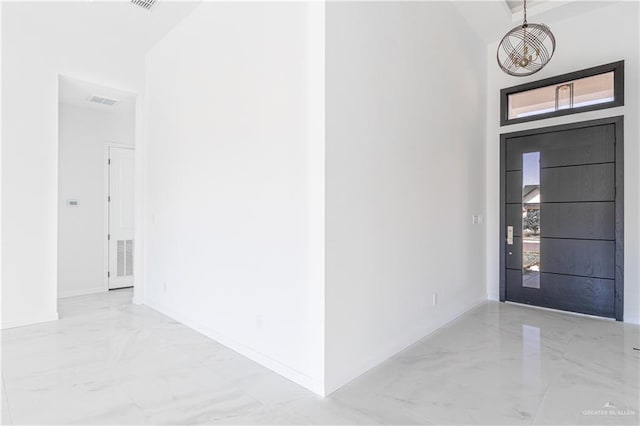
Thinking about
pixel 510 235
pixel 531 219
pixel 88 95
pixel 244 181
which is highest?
pixel 88 95

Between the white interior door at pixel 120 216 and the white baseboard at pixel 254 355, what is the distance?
2.23 meters

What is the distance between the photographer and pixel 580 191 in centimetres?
415

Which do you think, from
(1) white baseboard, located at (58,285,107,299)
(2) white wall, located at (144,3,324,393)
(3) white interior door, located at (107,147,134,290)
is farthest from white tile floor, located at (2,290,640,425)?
(3) white interior door, located at (107,147,134,290)

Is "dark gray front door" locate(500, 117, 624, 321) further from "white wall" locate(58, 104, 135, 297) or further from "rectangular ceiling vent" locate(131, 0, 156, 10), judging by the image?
"white wall" locate(58, 104, 135, 297)

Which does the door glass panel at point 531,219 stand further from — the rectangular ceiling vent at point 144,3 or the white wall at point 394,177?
the rectangular ceiling vent at point 144,3

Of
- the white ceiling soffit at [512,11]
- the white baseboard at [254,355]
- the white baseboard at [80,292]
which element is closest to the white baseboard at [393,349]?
the white baseboard at [254,355]

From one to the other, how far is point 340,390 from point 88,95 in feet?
16.8

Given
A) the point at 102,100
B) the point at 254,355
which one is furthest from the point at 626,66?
the point at 102,100

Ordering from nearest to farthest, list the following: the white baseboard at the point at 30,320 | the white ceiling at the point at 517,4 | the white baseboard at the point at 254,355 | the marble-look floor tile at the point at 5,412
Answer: the marble-look floor tile at the point at 5,412 → the white baseboard at the point at 254,355 → the white baseboard at the point at 30,320 → the white ceiling at the point at 517,4

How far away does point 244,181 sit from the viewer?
3023 mm

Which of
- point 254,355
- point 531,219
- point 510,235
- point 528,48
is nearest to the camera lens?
point 254,355

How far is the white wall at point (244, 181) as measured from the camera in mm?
2447

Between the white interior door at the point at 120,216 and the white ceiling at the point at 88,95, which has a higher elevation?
the white ceiling at the point at 88,95

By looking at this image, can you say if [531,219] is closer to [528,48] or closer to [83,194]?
[528,48]
